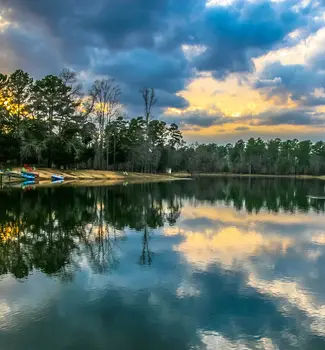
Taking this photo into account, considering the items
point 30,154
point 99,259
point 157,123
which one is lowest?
point 99,259

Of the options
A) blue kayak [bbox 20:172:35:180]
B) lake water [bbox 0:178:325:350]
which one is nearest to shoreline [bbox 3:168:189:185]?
blue kayak [bbox 20:172:35:180]

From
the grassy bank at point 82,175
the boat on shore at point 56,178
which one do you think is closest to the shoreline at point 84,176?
the grassy bank at point 82,175

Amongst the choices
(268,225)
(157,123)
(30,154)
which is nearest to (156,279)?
(268,225)

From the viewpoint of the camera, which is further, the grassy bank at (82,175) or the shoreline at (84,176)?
the grassy bank at (82,175)

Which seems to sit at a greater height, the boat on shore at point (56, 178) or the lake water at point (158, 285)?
the boat on shore at point (56, 178)

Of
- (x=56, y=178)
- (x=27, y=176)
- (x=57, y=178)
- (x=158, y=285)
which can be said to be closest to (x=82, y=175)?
(x=57, y=178)

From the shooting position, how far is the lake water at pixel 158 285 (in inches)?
284

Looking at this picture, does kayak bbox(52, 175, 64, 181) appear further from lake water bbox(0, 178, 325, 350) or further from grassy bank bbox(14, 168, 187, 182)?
lake water bbox(0, 178, 325, 350)

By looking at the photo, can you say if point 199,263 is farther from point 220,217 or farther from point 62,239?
point 220,217

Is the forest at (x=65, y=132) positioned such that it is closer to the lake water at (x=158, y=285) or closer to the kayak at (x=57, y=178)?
the kayak at (x=57, y=178)

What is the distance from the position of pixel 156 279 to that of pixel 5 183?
3920cm

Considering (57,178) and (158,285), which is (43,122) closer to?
(57,178)

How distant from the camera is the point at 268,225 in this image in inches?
817

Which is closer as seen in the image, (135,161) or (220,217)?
(220,217)
